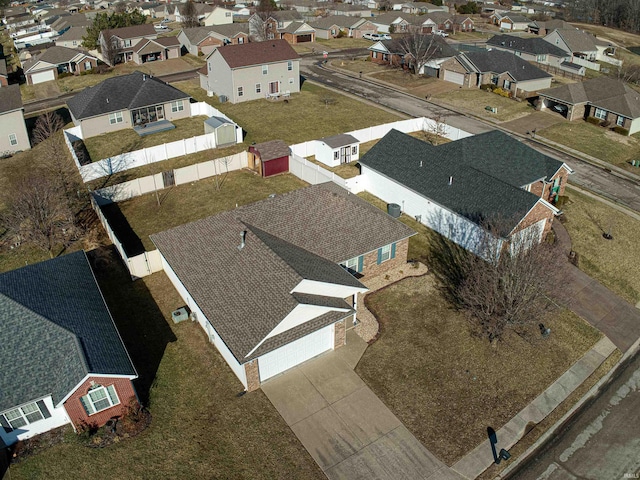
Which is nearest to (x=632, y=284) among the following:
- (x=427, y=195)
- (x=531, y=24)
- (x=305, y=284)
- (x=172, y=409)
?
(x=427, y=195)

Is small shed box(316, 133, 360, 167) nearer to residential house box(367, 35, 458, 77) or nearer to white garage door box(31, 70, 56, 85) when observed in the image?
residential house box(367, 35, 458, 77)

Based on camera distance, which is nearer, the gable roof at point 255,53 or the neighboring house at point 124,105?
the neighboring house at point 124,105

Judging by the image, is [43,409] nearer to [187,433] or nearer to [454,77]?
[187,433]

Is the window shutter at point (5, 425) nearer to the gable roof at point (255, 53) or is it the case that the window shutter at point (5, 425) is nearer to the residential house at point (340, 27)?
the gable roof at point (255, 53)

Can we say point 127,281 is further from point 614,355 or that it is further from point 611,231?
point 611,231

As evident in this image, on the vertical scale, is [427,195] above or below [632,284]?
above

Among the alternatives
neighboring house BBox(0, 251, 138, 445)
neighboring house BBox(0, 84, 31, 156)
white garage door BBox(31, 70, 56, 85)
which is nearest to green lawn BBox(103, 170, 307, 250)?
neighboring house BBox(0, 251, 138, 445)

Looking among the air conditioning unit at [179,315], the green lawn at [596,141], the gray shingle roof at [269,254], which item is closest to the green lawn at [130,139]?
the gray shingle roof at [269,254]
